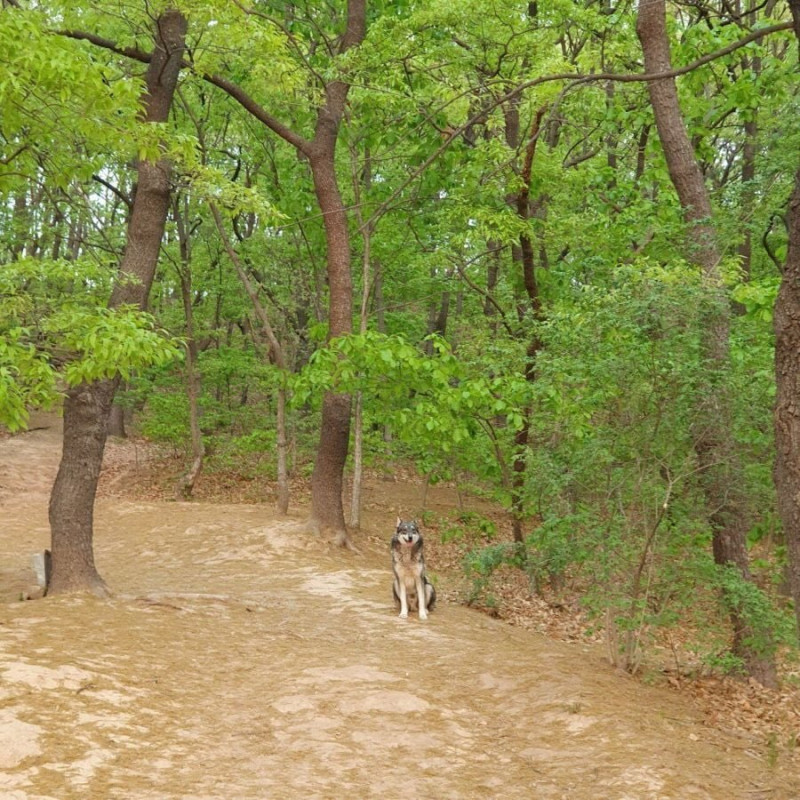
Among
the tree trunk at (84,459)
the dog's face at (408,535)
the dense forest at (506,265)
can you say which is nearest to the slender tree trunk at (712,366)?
the dense forest at (506,265)

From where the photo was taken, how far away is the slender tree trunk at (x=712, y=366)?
25.5ft

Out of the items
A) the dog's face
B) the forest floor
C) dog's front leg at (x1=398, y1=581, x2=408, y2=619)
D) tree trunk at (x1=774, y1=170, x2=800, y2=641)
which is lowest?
the forest floor

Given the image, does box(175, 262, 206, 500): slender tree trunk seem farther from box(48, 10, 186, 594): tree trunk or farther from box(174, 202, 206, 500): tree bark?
box(48, 10, 186, 594): tree trunk

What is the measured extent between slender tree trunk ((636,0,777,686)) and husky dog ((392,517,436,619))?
3.69 meters

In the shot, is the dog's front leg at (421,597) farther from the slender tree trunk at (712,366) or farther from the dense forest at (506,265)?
the slender tree trunk at (712,366)

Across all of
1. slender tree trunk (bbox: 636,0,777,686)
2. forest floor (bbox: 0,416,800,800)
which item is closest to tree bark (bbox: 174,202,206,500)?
forest floor (bbox: 0,416,800,800)

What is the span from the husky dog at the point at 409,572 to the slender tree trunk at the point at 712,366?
3.69m

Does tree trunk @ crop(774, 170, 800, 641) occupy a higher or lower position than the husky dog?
higher

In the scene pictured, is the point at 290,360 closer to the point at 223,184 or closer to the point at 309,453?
the point at 309,453

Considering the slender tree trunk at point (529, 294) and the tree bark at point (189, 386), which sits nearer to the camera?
the slender tree trunk at point (529, 294)

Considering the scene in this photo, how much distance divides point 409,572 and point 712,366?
483 centimetres

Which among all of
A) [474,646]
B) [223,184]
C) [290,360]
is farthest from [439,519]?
[223,184]

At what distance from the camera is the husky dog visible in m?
10.4

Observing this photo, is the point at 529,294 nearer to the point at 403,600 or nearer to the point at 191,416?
the point at 403,600
